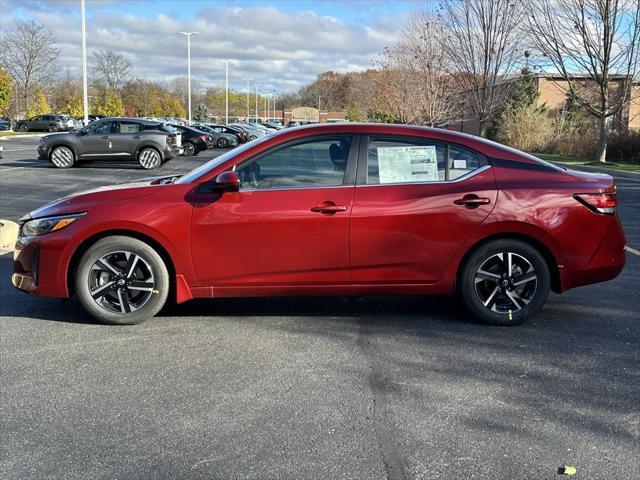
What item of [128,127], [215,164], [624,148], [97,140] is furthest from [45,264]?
[624,148]

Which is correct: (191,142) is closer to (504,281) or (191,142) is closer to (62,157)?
(62,157)

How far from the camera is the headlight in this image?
4.98 meters

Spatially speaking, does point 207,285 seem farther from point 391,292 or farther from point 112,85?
point 112,85

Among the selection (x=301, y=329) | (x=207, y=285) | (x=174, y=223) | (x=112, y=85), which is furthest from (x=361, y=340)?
(x=112, y=85)

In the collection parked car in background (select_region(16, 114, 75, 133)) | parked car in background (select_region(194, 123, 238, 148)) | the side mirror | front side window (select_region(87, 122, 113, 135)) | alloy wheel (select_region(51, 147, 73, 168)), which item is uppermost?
parked car in background (select_region(16, 114, 75, 133))

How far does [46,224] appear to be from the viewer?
5039 millimetres

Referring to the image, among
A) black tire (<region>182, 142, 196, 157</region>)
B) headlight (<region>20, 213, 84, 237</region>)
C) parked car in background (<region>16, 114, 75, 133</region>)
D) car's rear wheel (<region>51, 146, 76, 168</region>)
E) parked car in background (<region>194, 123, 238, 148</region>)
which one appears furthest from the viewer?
parked car in background (<region>16, 114, 75, 133</region>)

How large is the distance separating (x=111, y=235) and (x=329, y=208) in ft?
5.70

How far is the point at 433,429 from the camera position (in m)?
3.41

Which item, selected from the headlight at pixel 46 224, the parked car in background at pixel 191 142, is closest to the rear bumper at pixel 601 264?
the headlight at pixel 46 224

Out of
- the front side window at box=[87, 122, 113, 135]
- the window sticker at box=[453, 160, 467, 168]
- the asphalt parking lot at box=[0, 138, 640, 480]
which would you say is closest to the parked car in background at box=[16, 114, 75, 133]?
the front side window at box=[87, 122, 113, 135]

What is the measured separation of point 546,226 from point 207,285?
2725 millimetres

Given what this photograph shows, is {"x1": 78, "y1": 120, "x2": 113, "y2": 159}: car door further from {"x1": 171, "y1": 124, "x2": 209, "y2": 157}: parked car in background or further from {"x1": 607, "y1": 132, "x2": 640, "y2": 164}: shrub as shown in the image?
{"x1": 607, "y1": 132, "x2": 640, "y2": 164}: shrub

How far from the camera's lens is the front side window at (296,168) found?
16.5 ft
